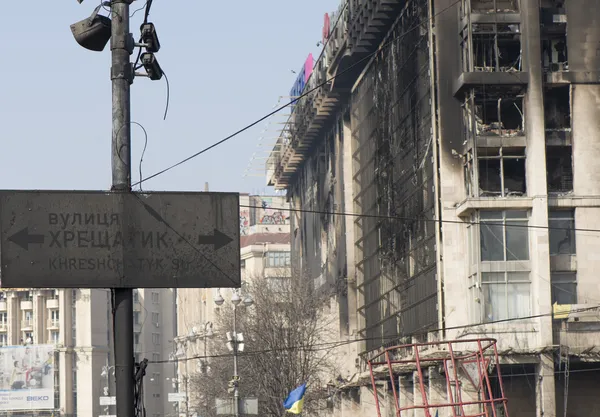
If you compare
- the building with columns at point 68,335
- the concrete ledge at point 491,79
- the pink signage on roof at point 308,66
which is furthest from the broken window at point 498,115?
the building with columns at point 68,335

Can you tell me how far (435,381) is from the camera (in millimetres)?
60000

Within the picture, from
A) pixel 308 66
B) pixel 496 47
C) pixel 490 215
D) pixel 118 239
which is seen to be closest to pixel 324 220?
pixel 308 66

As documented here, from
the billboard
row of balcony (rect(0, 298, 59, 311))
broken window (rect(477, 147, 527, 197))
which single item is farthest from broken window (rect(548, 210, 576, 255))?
row of balcony (rect(0, 298, 59, 311))

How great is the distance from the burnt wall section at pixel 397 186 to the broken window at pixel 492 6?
2909mm

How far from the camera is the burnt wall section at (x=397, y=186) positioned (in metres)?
61.1

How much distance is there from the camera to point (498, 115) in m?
57.1

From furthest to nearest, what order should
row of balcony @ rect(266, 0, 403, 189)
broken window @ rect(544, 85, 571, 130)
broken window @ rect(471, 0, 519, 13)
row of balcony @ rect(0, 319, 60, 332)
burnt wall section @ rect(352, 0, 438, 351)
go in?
row of balcony @ rect(0, 319, 60, 332) → row of balcony @ rect(266, 0, 403, 189) → burnt wall section @ rect(352, 0, 438, 351) → broken window @ rect(544, 85, 571, 130) → broken window @ rect(471, 0, 519, 13)

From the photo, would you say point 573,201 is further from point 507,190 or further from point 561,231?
point 507,190

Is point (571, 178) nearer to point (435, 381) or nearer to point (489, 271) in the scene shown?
point (489, 271)

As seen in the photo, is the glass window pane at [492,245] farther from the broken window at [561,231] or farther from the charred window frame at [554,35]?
the charred window frame at [554,35]

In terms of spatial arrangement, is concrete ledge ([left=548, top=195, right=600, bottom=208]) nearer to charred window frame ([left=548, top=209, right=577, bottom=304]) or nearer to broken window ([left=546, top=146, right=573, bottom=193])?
charred window frame ([left=548, top=209, right=577, bottom=304])

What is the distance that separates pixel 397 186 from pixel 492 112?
36.8 feet

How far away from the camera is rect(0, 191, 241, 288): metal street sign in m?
10.8

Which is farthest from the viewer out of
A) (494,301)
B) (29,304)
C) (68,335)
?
(29,304)
